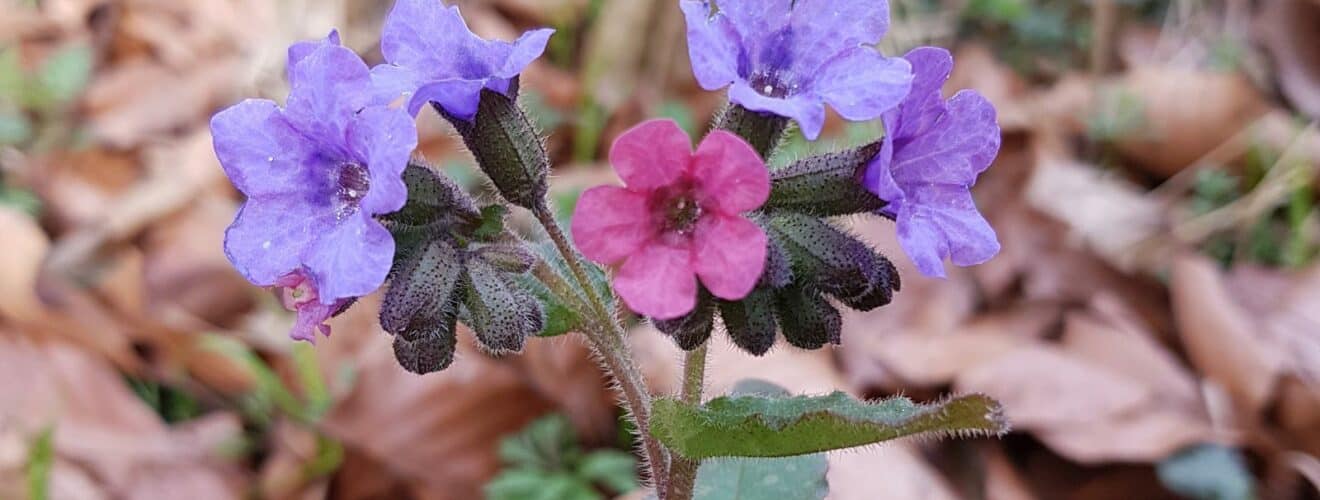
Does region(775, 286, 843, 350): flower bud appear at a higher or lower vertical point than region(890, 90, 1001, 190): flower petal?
lower

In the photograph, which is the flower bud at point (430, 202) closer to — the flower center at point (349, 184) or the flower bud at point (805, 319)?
the flower center at point (349, 184)

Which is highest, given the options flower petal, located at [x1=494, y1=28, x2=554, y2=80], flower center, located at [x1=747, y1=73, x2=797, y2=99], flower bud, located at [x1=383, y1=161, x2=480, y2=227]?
flower petal, located at [x1=494, y1=28, x2=554, y2=80]

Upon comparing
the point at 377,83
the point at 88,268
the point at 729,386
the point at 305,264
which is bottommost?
the point at 88,268

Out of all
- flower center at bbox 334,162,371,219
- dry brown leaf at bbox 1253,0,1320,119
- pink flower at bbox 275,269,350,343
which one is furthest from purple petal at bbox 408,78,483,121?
dry brown leaf at bbox 1253,0,1320,119

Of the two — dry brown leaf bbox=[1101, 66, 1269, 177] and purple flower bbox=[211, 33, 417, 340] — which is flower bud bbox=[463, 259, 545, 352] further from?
dry brown leaf bbox=[1101, 66, 1269, 177]

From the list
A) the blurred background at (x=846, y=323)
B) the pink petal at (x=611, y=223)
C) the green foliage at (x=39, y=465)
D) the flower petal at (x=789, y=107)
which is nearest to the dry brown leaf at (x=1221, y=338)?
the blurred background at (x=846, y=323)

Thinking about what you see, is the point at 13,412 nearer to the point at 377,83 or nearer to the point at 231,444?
the point at 231,444

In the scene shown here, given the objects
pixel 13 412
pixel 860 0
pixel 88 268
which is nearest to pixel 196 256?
pixel 88 268

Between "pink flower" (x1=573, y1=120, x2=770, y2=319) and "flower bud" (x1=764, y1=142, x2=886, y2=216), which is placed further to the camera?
"flower bud" (x1=764, y1=142, x2=886, y2=216)
